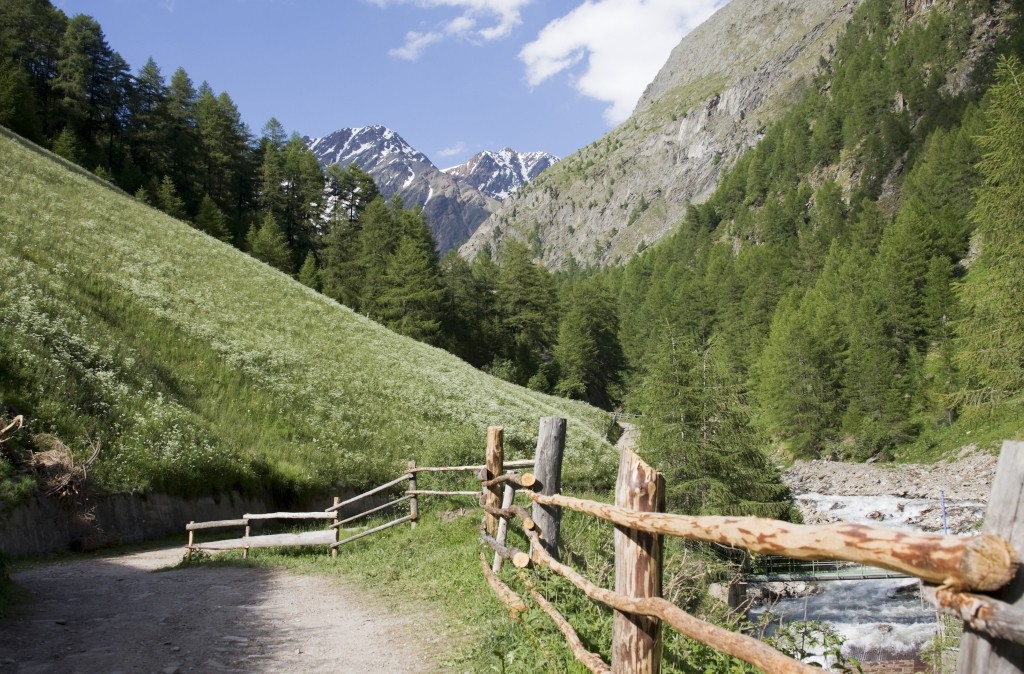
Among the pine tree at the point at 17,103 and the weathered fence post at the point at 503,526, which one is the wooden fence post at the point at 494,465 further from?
the pine tree at the point at 17,103

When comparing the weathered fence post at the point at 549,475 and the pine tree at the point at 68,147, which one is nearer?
the weathered fence post at the point at 549,475

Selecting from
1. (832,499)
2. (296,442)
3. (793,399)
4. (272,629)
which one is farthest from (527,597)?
(793,399)

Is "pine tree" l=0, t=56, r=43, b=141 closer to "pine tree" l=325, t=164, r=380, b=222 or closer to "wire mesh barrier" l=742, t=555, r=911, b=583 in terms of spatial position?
"pine tree" l=325, t=164, r=380, b=222

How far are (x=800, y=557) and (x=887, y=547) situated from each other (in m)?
0.69

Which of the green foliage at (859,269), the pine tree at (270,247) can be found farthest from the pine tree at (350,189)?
the green foliage at (859,269)

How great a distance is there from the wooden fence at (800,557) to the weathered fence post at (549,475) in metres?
1.16

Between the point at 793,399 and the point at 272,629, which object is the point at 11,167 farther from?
the point at 793,399

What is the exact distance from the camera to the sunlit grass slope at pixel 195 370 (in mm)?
16797

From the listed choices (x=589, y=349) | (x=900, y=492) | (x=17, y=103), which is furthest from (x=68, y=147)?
(x=900, y=492)

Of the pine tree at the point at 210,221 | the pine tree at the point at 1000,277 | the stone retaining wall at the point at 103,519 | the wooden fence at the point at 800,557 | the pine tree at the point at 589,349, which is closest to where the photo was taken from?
the wooden fence at the point at 800,557

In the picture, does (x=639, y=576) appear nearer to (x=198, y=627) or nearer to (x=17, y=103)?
(x=198, y=627)

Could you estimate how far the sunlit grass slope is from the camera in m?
16.8

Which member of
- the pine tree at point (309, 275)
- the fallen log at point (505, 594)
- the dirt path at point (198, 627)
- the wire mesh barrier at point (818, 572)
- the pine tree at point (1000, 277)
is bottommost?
the wire mesh barrier at point (818, 572)

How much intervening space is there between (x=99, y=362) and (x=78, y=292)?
5377mm
